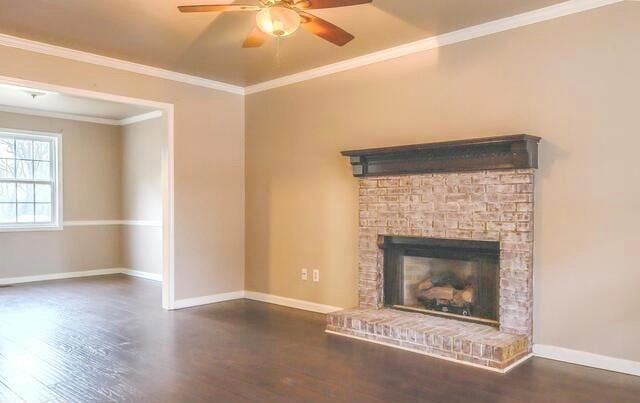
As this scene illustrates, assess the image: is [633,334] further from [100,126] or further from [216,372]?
[100,126]

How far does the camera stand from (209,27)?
12.7 ft

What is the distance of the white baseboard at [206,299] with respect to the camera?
5297mm

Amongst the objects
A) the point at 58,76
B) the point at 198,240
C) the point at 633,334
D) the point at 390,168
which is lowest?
the point at 633,334

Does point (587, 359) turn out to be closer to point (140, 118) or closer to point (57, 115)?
point (140, 118)

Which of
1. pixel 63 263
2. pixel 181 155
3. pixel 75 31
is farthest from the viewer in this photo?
pixel 63 263

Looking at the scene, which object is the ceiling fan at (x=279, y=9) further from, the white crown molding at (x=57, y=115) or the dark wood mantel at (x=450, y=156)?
the white crown molding at (x=57, y=115)

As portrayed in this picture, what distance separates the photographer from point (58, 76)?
443cm

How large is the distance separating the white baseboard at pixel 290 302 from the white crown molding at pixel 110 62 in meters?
2.39

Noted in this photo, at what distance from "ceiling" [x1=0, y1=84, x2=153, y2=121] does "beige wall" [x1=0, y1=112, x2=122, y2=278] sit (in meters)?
0.21

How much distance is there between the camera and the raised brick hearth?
3543 mm

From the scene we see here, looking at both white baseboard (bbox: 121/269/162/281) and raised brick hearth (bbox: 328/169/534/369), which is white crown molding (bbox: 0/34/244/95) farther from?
white baseboard (bbox: 121/269/162/281)

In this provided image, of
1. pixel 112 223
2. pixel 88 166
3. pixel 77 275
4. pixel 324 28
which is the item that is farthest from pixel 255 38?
pixel 77 275

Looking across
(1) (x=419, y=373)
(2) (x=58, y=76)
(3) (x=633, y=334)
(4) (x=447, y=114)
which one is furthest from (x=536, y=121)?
(2) (x=58, y=76)

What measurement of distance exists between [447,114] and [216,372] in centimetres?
269
